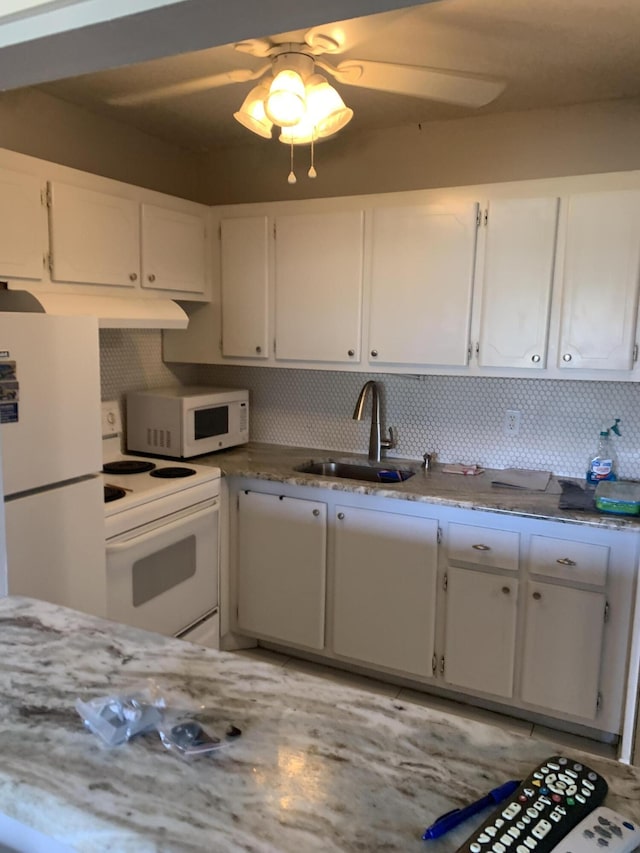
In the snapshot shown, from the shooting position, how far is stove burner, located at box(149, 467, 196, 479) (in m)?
2.73

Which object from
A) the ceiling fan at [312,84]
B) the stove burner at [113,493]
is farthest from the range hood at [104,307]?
the ceiling fan at [312,84]

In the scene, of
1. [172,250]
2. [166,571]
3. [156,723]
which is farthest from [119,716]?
[172,250]

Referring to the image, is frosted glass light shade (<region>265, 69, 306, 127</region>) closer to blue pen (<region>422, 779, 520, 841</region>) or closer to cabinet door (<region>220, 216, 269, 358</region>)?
cabinet door (<region>220, 216, 269, 358</region>)

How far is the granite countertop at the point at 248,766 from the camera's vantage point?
72cm

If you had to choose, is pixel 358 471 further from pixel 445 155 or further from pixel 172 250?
pixel 445 155

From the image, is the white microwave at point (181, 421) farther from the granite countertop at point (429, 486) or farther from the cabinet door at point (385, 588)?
the cabinet door at point (385, 588)

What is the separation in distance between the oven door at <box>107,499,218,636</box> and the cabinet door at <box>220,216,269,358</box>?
0.85 m

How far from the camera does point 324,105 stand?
1904mm

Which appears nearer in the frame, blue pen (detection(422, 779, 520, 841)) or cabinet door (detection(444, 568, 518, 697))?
blue pen (detection(422, 779, 520, 841))

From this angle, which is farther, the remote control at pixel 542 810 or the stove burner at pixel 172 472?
the stove burner at pixel 172 472

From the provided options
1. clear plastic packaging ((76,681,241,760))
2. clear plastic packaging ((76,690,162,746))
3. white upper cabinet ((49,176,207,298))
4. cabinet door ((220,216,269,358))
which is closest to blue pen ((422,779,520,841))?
clear plastic packaging ((76,681,241,760))

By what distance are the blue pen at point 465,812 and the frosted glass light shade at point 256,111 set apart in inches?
73.7

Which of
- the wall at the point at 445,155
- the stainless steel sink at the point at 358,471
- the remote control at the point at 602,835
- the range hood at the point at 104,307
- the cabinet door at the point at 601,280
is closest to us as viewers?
the remote control at the point at 602,835

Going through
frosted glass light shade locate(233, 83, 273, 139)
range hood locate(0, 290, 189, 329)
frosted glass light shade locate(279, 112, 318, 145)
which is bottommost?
range hood locate(0, 290, 189, 329)
